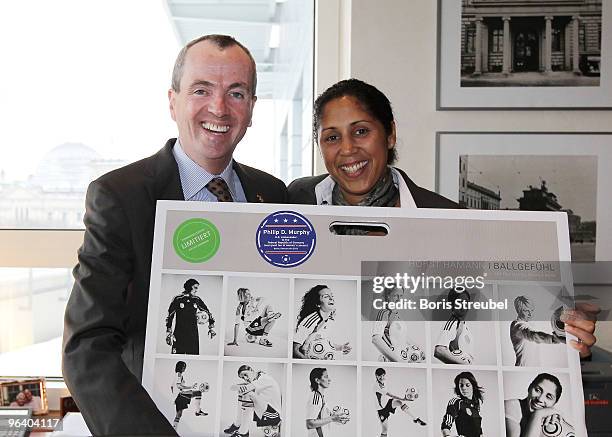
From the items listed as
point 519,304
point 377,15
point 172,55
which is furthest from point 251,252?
point 172,55

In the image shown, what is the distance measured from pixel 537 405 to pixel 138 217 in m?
0.58

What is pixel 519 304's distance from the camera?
718 millimetres

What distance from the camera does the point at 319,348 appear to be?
70cm

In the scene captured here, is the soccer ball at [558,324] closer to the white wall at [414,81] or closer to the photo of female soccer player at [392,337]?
the photo of female soccer player at [392,337]

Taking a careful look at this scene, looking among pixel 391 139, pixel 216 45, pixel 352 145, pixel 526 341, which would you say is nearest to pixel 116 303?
pixel 526 341

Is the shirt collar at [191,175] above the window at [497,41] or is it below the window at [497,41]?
below

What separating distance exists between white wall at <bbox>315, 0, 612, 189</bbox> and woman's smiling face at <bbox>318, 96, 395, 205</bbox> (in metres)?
0.80

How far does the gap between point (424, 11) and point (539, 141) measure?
1.87 ft

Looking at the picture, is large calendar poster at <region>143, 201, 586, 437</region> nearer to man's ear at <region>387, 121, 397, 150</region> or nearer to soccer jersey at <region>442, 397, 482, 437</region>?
soccer jersey at <region>442, 397, 482, 437</region>

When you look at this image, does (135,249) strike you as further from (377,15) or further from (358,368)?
(377,15)

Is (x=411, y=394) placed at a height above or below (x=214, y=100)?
below

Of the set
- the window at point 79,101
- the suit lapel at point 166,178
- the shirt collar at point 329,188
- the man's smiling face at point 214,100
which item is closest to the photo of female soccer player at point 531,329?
the suit lapel at point 166,178

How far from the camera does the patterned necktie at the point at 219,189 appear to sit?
126 centimetres

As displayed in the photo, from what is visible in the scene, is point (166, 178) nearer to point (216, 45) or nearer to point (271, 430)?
point (216, 45)
